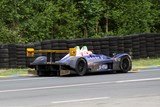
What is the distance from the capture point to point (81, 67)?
19484 millimetres

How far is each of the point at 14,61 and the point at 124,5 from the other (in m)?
14.6

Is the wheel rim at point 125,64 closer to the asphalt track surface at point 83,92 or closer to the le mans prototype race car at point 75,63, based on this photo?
the le mans prototype race car at point 75,63

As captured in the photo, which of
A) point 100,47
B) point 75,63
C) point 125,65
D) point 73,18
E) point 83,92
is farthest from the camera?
point 73,18

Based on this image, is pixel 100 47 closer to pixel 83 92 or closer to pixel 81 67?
pixel 81 67

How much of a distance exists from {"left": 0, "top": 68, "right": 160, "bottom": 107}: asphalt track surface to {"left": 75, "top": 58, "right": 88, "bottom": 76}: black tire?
39.2 inches

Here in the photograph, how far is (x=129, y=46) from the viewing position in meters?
27.7

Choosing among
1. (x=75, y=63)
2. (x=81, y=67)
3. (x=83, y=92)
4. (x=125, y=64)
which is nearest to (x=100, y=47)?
(x=125, y=64)

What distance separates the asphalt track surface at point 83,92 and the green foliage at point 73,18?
12445 millimetres

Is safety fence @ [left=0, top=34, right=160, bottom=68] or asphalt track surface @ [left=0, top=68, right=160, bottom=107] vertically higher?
safety fence @ [left=0, top=34, right=160, bottom=68]

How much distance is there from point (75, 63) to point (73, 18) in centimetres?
1421

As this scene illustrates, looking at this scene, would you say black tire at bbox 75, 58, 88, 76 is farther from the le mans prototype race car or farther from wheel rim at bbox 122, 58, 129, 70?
wheel rim at bbox 122, 58, 129, 70

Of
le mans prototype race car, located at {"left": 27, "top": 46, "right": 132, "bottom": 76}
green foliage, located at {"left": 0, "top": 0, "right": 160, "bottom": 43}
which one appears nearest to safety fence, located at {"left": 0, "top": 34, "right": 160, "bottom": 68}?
le mans prototype race car, located at {"left": 27, "top": 46, "right": 132, "bottom": 76}

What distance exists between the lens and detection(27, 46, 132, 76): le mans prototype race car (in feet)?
62.8

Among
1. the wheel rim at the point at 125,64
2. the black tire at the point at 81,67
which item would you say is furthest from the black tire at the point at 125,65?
the black tire at the point at 81,67
